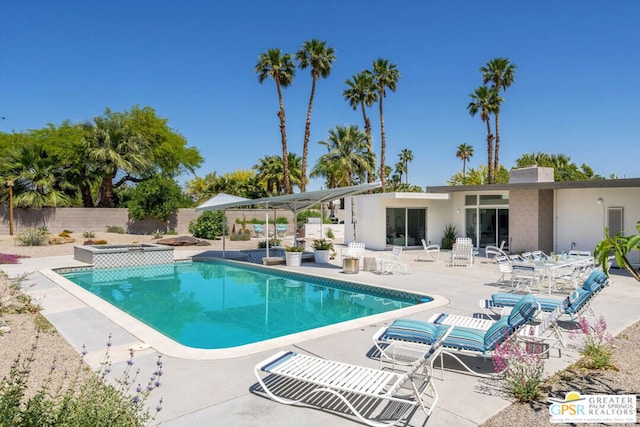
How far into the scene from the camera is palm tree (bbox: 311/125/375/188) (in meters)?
37.4

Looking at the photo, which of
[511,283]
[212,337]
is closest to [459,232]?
[511,283]

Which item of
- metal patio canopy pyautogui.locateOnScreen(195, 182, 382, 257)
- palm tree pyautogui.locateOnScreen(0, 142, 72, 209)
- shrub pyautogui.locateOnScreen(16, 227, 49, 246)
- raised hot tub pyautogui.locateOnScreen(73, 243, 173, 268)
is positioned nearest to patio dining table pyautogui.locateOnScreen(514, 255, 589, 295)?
metal patio canopy pyautogui.locateOnScreen(195, 182, 382, 257)

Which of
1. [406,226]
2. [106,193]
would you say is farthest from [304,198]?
[106,193]

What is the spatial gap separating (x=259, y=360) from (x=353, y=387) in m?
1.90

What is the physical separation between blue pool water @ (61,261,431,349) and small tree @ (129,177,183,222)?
41.3ft

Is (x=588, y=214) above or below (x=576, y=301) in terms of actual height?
above

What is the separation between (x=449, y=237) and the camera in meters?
21.9

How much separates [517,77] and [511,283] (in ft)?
96.6

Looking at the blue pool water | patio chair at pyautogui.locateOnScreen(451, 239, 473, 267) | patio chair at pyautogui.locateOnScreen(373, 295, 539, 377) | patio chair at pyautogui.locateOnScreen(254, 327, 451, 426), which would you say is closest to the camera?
patio chair at pyautogui.locateOnScreen(254, 327, 451, 426)

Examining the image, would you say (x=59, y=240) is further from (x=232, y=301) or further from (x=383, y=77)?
(x=383, y=77)

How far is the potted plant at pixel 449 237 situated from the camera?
71.1 ft

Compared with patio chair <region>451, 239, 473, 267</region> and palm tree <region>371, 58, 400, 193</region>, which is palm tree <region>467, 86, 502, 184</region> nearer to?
palm tree <region>371, 58, 400, 193</region>

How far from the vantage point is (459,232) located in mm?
21922

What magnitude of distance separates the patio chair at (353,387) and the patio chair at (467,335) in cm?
84
